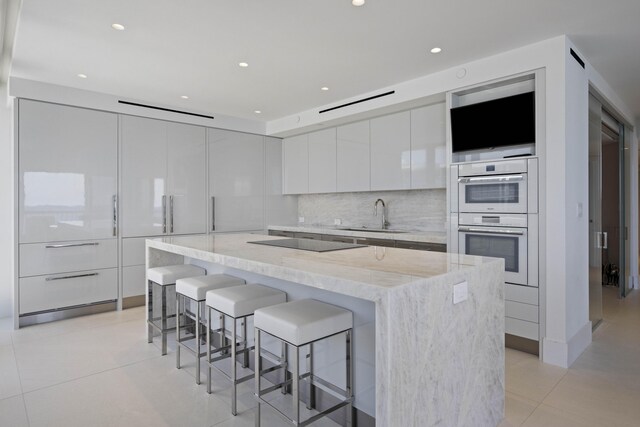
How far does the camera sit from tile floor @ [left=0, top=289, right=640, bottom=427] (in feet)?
6.94

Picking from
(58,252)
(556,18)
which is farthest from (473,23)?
(58,252)

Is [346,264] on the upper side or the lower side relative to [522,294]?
upper

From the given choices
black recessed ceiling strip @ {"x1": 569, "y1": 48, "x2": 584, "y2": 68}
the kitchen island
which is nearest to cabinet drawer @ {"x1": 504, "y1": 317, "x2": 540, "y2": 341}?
the kitchen island

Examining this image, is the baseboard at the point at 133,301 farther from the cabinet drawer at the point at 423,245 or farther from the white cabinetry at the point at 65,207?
the cabinet drawer at the point at 423,245

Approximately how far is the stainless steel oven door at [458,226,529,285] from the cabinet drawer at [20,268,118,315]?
157 inches

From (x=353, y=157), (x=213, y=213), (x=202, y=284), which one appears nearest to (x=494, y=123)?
(x=353, y=157)

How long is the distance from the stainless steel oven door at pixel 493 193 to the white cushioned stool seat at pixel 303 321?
1.99 m

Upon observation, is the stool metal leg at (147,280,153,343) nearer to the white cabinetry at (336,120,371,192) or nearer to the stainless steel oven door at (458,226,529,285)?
the white cabinetry at (336,120,371,192)

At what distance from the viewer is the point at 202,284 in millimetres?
2666

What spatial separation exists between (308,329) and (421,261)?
0.73 metres

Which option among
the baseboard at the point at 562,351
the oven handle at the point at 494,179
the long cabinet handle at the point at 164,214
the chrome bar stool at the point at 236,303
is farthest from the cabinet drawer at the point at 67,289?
the baseboard at the point at 562,351

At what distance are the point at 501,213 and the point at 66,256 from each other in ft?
14.8

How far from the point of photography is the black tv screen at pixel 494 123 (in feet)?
9.86

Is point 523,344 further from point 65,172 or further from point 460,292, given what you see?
point 65,172
